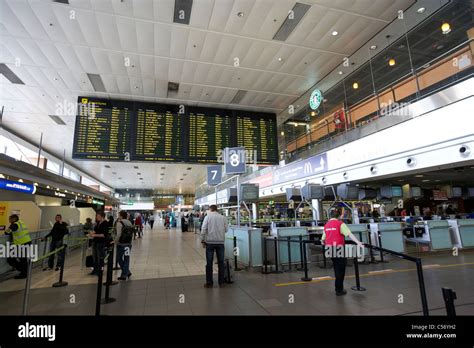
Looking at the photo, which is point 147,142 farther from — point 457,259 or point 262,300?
point 457,259

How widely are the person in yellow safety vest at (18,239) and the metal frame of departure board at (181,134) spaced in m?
2.10

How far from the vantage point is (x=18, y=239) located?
21.5ft

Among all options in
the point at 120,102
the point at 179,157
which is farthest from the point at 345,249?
the point at 120,102

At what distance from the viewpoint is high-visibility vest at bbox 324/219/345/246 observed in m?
4.68

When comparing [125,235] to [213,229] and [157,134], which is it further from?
[157,134]

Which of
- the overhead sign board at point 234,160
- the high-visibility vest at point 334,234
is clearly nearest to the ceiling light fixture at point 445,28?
the high-visibility vest at point 334,234

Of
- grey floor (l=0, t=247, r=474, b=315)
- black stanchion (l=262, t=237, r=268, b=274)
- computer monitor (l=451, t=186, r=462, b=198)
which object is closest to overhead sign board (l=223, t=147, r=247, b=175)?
black stanchion (l=262, t=237, r=268, b=274)

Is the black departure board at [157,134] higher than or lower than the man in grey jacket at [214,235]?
higher

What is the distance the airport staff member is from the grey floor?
0.79 feet

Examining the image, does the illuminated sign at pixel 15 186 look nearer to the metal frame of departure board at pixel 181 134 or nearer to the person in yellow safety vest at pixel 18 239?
the person in yellow safety vest at pixel 18 239

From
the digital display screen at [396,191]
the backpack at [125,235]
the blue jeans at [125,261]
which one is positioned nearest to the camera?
the blue jeans at [125,261]

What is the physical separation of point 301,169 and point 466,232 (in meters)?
6.02

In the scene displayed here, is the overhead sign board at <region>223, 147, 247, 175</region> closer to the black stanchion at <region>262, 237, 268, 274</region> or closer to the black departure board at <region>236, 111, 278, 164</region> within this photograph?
the black departure board at <region>236, 111, 278, 164</region>

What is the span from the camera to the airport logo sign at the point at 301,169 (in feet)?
30.6
